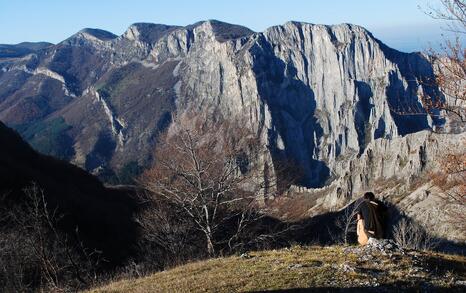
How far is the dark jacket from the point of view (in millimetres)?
16250

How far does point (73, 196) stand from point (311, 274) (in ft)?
226

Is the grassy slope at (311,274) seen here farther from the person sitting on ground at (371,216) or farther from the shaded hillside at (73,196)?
the shaded hillside at (73,196)

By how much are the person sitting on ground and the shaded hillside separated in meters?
39.1

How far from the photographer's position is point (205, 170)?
2369 cm

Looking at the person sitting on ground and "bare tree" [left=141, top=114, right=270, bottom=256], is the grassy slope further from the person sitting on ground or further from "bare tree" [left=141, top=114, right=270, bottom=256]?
"bare tree" [left=141, top=114, right=270, bottom=256]

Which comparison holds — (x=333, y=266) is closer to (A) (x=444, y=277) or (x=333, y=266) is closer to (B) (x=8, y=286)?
(A) (x=444, y=277)

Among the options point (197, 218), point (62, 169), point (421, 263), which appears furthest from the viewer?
point (62, 169)

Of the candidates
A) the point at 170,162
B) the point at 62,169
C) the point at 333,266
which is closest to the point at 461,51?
the point at 333,266

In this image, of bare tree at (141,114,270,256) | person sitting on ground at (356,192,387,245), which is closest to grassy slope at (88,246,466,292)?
person sitting on ground at (356,192,387,245)

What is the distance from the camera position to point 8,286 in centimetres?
2234

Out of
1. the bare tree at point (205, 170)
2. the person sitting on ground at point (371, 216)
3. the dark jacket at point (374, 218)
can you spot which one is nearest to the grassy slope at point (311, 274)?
the person sitting on ground at point (371, 216)

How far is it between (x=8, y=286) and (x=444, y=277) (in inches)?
768

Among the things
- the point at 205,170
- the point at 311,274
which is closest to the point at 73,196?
the point at 205,170

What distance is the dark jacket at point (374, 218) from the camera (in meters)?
16.2
